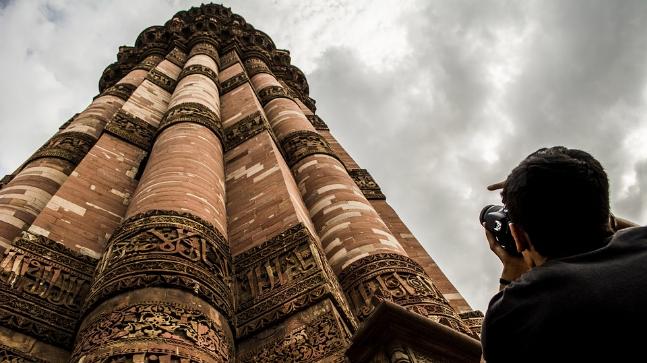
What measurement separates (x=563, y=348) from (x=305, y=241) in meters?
3.81

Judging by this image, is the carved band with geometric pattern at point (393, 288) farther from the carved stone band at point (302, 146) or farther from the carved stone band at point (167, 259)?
the carved stone band at point (302, 146)

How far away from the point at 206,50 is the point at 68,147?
648 cm

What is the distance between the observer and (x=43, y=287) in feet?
13.2

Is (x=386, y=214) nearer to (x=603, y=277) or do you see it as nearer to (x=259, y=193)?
(x=259, y=193)

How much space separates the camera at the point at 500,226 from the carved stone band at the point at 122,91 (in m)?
10.8

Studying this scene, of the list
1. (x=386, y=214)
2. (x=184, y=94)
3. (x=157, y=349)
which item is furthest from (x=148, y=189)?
(x=386, y=214)

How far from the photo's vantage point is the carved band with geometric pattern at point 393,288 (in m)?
4.61

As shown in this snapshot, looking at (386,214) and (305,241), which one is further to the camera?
(386,214)

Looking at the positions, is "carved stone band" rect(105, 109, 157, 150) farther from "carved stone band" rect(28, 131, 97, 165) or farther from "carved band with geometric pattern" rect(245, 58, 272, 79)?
"carved band with geometric pattern" rect(245, 58, 272, 79)

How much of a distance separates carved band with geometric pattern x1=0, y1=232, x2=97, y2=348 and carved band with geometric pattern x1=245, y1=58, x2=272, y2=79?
9.76 metres

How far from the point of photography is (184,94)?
8.46 m

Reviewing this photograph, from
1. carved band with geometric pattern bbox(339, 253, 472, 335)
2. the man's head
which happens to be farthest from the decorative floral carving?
the man's head

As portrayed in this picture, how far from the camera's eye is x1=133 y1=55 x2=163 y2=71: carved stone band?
13.3m

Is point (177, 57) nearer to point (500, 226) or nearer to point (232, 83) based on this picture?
point (232, 83)
